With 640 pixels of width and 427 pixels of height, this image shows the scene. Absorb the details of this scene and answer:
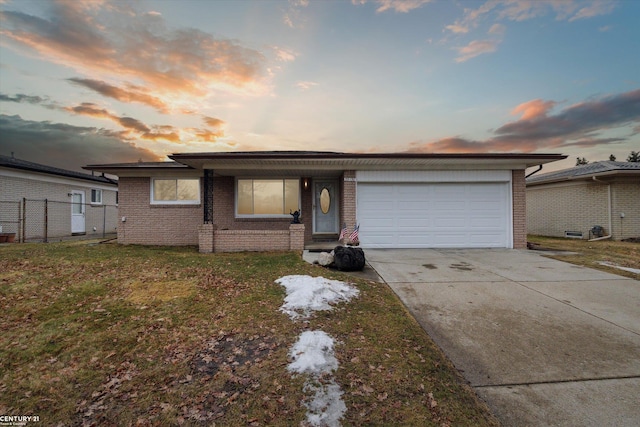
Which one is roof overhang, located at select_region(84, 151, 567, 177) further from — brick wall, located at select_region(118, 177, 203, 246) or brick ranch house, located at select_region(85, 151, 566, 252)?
brick wall, located at select_region(118, 177, 203, 246)

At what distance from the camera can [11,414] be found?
210cm

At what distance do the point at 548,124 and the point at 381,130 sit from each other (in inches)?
382

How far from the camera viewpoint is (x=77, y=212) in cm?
1625

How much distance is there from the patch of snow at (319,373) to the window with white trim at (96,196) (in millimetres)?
20465

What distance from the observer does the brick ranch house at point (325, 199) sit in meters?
9.23

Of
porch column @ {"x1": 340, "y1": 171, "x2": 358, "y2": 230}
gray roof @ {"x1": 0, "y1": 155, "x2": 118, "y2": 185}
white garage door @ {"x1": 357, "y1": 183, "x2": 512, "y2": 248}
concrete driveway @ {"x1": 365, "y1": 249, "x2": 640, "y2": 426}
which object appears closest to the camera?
concrete driveway @ {"x1": 365, "y1": 249, "x2": 640, "y2": 426}

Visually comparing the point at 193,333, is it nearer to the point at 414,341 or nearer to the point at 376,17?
the point at 414,341

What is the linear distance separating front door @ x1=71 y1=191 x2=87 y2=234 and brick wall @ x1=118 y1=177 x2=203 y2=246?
7.68 meters

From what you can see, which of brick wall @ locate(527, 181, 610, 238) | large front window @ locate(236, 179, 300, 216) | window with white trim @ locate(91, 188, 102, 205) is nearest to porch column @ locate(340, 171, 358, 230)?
large front window @ locate(236, 179, 300, 216)

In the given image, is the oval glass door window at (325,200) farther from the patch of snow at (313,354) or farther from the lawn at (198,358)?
the patch of snow at (313,354)

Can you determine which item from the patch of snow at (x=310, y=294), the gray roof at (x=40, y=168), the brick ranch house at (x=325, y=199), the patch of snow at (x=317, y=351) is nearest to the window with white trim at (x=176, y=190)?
the brick ranch house at (x=325, y=199)

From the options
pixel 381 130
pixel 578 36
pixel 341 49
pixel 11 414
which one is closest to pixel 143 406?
pixel 11 414

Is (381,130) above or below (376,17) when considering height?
A: below

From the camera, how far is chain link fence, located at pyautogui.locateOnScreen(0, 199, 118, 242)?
42.1 feet
